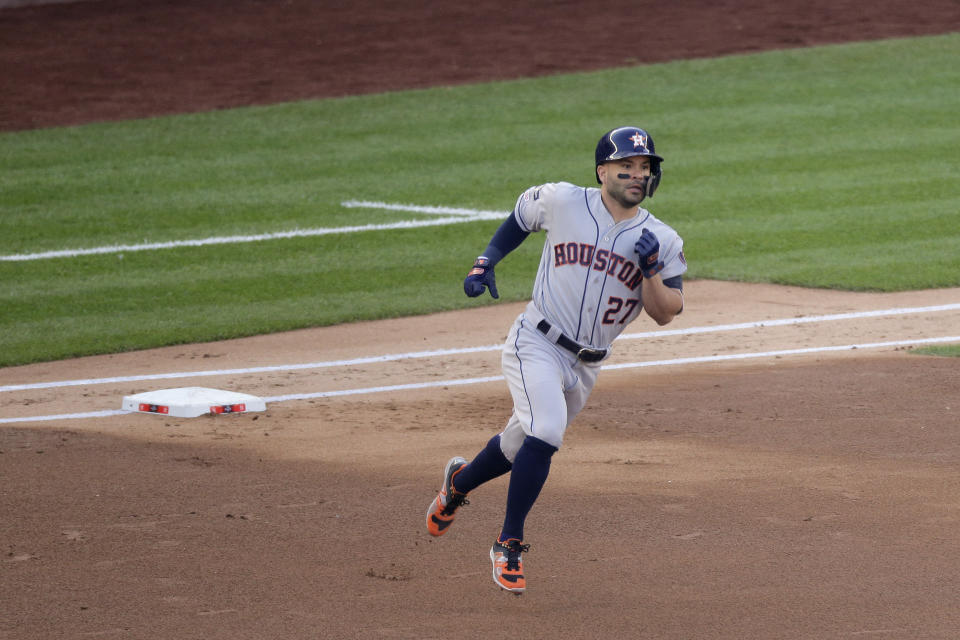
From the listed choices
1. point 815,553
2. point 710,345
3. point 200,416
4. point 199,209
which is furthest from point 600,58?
point 815,553

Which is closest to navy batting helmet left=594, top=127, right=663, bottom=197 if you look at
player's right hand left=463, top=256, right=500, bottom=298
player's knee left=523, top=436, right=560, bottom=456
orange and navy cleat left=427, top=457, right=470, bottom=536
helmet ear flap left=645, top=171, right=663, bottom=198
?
helmet ear flap left=645, top=171, right=663, bottom=198

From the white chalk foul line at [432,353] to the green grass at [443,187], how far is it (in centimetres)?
72

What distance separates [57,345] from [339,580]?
5261mm

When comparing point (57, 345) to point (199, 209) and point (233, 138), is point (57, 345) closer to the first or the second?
point (199, 209)

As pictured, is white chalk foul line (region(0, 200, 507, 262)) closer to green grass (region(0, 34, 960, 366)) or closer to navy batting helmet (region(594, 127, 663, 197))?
green grass (region(0, 34, 960, 366))

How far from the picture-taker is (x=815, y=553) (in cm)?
Result: 598

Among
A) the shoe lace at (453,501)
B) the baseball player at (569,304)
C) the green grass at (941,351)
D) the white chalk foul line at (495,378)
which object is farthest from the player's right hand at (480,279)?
the green grass at (941,351)

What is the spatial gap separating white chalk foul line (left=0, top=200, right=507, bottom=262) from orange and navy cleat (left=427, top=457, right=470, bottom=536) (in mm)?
7854

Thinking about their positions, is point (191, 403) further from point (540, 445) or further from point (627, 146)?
point (627, 146)

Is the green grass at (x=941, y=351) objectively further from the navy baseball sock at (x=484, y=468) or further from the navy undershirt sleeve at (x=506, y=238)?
the navy baseball sock at (x=484, y=468)

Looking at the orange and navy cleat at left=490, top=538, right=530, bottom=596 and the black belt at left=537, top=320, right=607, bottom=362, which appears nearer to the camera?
the orange and navy cleat at left=490, top=538, right=530, bottom=596

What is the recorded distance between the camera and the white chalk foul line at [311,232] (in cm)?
1326

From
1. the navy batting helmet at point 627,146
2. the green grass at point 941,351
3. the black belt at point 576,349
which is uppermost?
the navy batting helmet at point 627,146

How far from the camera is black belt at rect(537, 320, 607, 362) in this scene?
583 cm
